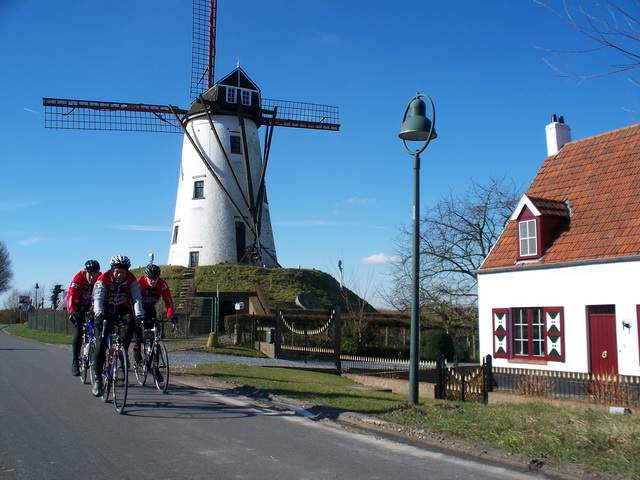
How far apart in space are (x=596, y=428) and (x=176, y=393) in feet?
21.3

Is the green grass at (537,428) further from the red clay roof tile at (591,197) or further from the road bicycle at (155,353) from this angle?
the red clay roof tile at (591,197)

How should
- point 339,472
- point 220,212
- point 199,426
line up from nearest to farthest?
point 339,472 → point 199,426 → point 220,212

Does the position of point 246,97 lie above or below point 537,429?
above

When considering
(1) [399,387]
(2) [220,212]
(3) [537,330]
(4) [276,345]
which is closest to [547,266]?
(3) [537,330]

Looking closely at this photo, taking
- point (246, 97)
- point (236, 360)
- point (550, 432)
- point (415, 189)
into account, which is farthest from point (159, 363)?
point (246, 97)

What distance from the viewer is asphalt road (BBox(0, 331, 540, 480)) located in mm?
5750

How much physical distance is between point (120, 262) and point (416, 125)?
5.35 meters

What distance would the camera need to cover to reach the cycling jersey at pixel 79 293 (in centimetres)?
1064

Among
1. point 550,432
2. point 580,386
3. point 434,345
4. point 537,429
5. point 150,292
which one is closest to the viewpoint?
point 550,432

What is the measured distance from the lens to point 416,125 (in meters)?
10.5

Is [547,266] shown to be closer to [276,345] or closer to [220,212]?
[276,345]

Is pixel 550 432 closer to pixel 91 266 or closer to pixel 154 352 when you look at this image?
pixel 154 352

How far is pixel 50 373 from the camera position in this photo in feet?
43.0

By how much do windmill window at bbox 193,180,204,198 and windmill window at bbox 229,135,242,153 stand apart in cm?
323
